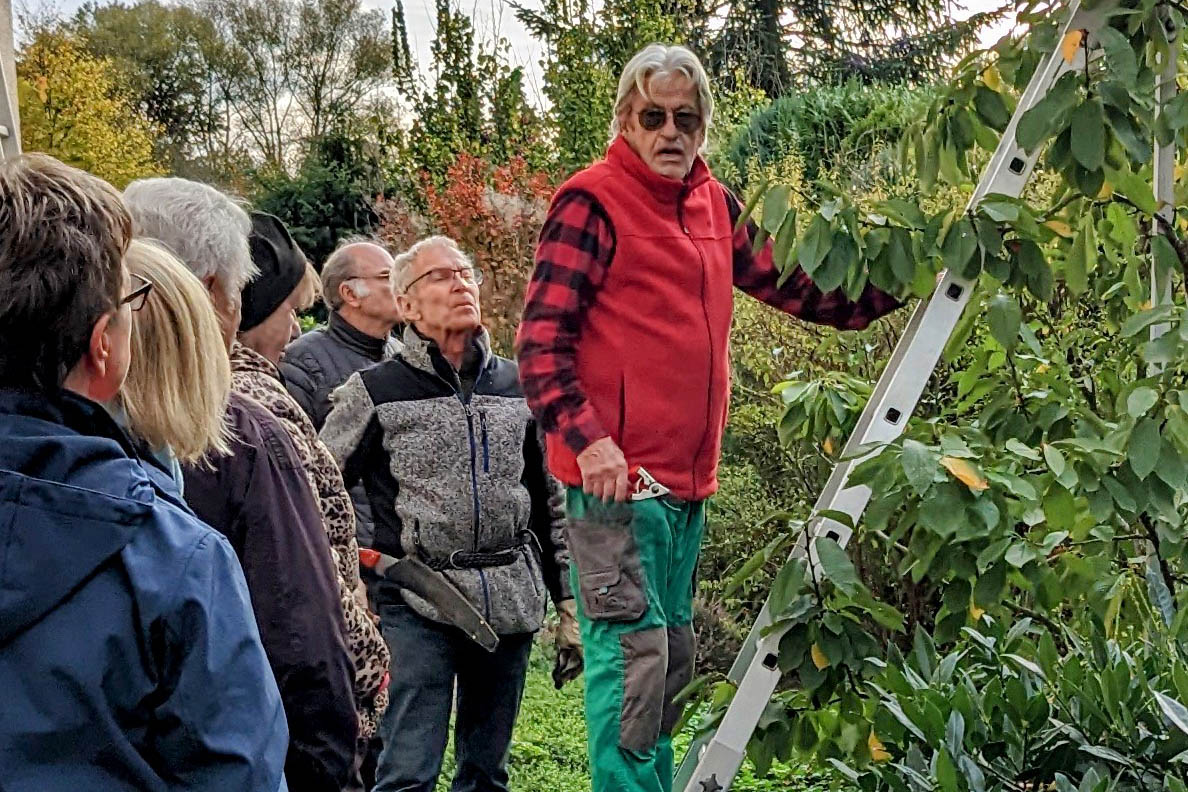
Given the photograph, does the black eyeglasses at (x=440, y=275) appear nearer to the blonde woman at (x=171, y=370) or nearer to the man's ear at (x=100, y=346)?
the blonde woman at (x=171, y=370)

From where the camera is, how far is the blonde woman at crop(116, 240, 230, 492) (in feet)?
6.47

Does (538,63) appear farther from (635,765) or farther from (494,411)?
(635,765)

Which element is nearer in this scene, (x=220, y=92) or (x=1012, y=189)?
(x=1012, y=189)

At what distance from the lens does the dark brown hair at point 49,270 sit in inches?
66.5

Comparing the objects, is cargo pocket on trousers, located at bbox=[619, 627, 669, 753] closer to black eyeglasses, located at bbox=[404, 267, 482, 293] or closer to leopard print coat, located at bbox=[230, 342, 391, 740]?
leopard print coat, located at bbox=[230, 342, 391, 740]

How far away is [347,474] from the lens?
4180mm

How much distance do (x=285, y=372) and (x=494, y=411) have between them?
58.5 inches

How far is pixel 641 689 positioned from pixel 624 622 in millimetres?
157

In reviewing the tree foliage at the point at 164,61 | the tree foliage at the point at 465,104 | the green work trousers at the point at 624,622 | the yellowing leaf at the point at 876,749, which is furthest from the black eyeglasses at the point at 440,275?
the tree foliage at the point at 164,61

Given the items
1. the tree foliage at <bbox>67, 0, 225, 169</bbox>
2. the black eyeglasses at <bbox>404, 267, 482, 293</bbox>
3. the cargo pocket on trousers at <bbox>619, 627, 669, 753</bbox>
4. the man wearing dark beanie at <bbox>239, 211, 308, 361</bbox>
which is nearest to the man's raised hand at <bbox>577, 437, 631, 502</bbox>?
the cargo pocket on trousers at <bbox>619, 627, 669, 753</bbox>

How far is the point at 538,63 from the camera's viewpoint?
17.0 metres

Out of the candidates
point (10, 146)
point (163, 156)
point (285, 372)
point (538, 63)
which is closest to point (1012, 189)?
point (285, 372)

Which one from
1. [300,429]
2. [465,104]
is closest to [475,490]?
[300,429]

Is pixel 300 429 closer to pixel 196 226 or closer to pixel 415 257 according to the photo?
pixel 196 226
